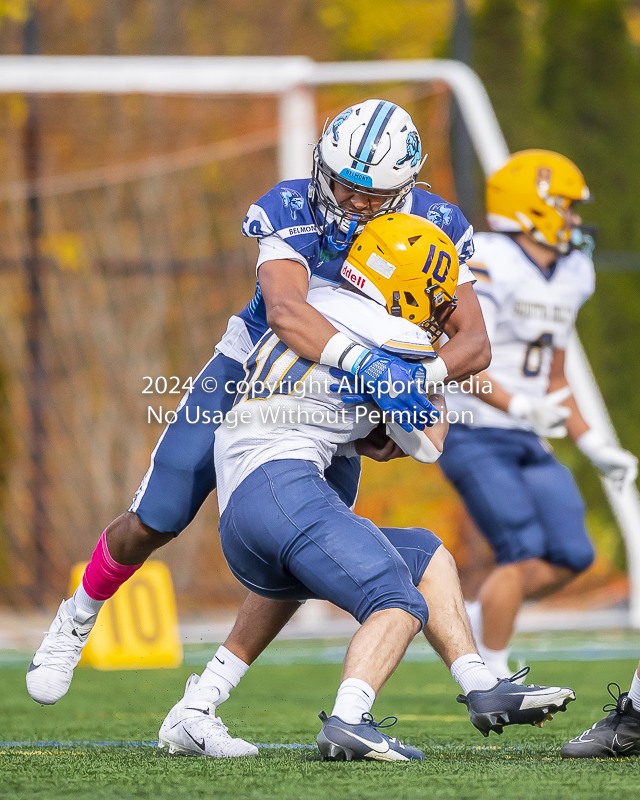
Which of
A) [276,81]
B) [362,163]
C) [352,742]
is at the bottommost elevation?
[352,742]

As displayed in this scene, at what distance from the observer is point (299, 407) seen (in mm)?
3330

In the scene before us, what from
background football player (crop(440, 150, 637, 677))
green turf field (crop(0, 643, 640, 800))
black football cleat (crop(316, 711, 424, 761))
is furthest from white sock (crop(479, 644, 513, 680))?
black football cleat (crop(316, 711, 424, 761))

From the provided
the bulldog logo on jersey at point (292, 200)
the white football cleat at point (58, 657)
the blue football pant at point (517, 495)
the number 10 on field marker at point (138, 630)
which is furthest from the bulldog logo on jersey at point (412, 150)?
the number 10 on field marker at point (138, 630)

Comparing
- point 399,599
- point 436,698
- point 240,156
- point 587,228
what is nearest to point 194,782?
point 399,599

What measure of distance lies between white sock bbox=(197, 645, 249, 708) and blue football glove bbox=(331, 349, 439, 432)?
0.88 m

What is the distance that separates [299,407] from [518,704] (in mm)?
900

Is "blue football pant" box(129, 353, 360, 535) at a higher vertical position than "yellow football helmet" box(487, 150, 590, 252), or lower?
lower

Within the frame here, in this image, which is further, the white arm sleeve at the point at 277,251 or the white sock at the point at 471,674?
the white arm sleeve at the point at 277,251

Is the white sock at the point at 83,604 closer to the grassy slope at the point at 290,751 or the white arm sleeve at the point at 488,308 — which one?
the grassy slope at the point at 290,751

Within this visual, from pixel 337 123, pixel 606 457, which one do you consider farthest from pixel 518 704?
pixel 606 457

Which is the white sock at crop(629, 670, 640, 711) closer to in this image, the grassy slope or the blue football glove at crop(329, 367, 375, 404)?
the grassy slope

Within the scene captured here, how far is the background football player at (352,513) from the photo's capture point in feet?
10.3

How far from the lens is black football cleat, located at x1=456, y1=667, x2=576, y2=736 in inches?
125

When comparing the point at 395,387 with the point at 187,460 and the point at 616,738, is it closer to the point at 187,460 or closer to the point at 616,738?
the point at 187,460
